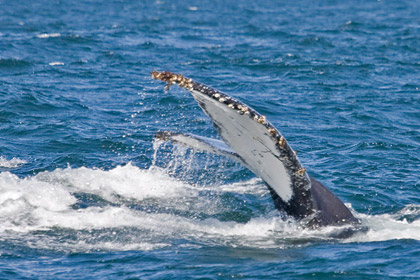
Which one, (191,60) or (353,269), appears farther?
(191,60)

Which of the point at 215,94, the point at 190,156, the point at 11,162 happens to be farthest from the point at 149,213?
the point at 11,162

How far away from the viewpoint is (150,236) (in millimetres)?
9938

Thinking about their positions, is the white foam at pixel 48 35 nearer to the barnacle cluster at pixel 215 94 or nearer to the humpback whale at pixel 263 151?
the humpback whale at pixel 263 151

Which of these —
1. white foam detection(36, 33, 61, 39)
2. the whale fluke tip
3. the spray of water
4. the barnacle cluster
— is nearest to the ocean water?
the spray of water

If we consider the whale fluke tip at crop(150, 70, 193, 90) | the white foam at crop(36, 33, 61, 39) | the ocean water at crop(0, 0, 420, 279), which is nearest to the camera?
the whale fluke tip at crop(150, 70, 193, 90)

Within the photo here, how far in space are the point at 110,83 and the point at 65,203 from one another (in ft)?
33.9

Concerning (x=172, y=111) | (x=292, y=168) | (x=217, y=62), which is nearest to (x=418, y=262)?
(x=292, y=168)

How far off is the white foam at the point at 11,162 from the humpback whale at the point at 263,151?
5417 millimetres

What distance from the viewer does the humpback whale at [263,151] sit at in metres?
7.80

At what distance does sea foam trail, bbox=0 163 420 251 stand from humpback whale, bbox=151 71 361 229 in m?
Result: 0.33

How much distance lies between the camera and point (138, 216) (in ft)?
35.0

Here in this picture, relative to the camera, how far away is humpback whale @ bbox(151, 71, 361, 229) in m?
7.80

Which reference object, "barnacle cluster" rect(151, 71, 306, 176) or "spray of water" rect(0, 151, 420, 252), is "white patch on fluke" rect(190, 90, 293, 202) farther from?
"spray of water" rect(0, 151, 420, 252)

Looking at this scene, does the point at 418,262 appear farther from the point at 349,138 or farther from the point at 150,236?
the point at 349,138
